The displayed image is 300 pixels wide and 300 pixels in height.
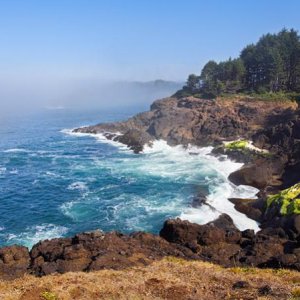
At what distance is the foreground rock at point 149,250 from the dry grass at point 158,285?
2.54 m

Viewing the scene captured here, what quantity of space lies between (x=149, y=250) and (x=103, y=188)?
3310 cm

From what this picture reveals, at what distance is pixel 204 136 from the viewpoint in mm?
101438

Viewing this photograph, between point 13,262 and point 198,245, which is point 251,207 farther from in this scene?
point 13,262

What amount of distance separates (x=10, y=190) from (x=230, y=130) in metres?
55.5

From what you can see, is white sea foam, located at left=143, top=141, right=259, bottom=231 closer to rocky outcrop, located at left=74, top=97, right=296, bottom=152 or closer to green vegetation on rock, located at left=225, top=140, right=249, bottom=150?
green vegetation on rock, located at left=225, top=140, right=249, bottom=150

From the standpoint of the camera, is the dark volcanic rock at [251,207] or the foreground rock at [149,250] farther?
the dark volcanic rock at [251,207]

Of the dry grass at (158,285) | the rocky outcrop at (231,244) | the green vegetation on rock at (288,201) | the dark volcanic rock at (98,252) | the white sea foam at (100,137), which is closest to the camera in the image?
the dry grass at (158,285)

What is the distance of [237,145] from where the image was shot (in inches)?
3356

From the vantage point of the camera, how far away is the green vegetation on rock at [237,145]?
8393 cm

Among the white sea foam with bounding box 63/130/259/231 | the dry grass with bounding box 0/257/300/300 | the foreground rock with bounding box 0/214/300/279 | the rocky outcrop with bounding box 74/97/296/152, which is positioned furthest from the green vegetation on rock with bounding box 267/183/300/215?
the rocky outcrop with bounding box 74/97/296/152

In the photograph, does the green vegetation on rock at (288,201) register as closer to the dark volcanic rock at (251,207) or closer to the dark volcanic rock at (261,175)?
the dark volcanic rock at (251,207)

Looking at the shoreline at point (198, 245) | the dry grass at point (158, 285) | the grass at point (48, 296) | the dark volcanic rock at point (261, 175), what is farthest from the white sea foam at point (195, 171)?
the grass at point (48, 296)

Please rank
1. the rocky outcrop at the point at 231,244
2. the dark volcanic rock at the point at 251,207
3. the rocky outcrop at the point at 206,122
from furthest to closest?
the rocky outcrop at the point at 206,122, the dark volcanic rock at the point at 251,207, the rocky outcrop at the point at 231,244

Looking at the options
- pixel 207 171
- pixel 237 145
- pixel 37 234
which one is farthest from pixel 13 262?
pixel 237 145
